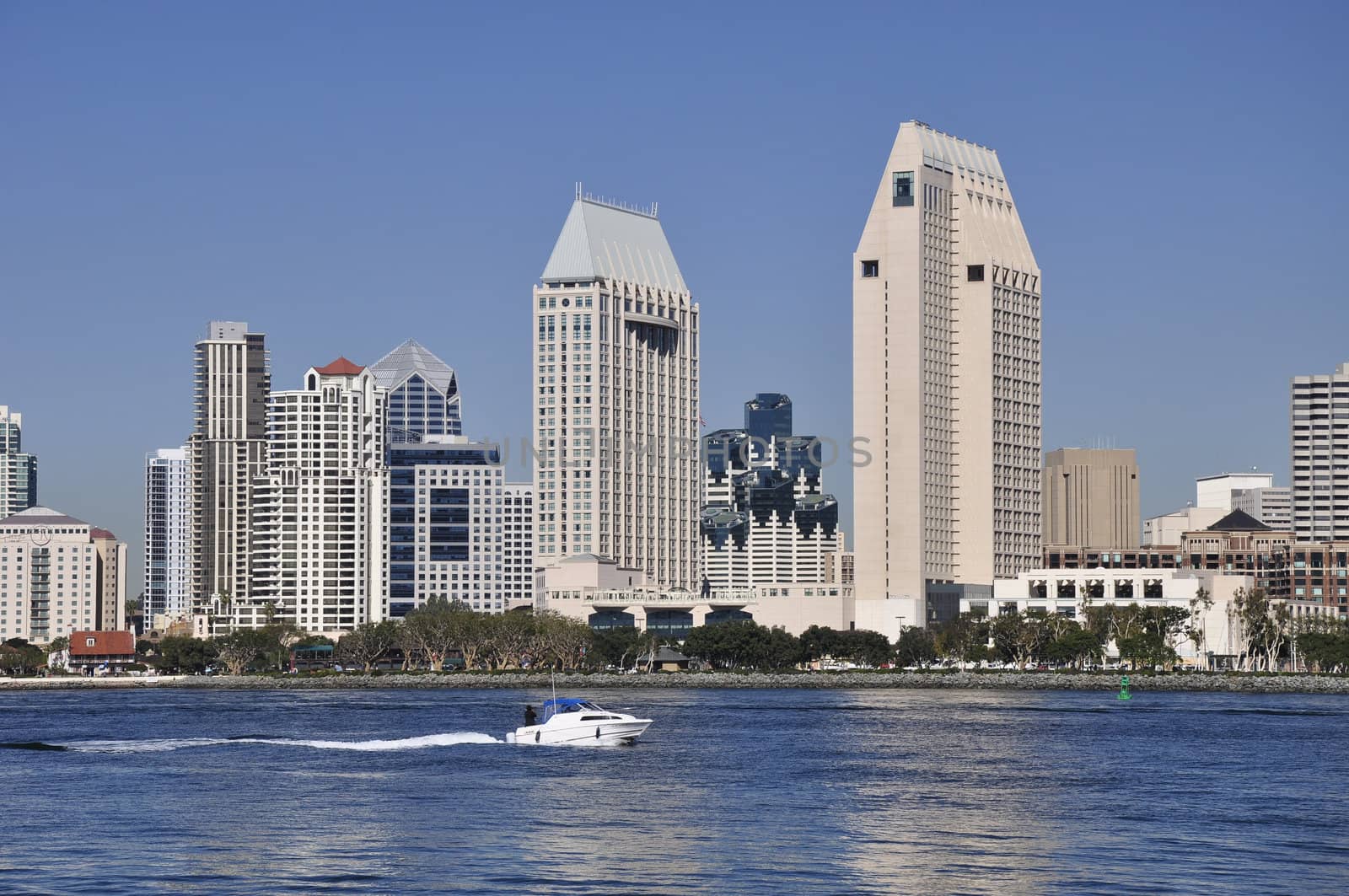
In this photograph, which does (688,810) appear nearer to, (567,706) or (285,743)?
(567,706)

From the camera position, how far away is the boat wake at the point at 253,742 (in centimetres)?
12419

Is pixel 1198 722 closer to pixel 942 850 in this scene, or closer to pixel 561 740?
pixel 561 740

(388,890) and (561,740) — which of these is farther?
(561,740)

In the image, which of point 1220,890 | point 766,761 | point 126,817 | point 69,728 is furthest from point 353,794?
point 69,728

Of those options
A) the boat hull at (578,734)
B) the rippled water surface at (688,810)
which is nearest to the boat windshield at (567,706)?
the boat hull at (578,734)

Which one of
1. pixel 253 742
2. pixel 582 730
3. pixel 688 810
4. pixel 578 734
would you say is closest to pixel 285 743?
pixel 253 742

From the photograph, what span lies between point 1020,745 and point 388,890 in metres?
65.4

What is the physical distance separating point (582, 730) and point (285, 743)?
16883 millimetres

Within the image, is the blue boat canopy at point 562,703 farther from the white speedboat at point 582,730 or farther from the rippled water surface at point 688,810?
the rippled water surface at point 688,810

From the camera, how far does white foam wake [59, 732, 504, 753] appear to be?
407ft

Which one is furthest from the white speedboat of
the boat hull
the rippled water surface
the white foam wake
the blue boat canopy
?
the white foam wake

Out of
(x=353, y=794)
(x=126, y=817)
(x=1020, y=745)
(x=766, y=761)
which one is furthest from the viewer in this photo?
(x=1020, y=745)

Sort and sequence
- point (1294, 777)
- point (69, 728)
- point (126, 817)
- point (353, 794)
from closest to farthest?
1. point (126, 817)
2. point (353, 794)
3. point (1294, 777)
4. point (69, 728)

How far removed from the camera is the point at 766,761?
11381 centimetres
